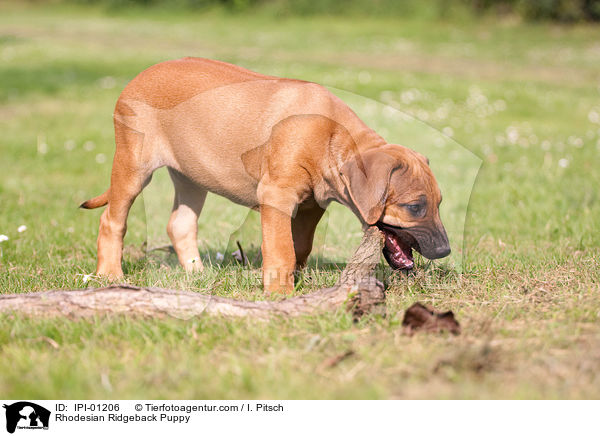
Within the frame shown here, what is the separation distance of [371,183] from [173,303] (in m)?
1.17

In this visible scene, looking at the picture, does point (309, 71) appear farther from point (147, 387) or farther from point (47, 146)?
point (147, 387)

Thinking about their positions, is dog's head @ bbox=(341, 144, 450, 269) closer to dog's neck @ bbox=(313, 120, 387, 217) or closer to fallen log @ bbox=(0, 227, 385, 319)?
dog's neck @ bbox=(313, 120, 387, 217)

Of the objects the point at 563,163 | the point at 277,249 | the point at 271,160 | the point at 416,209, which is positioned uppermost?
the point at 271,160

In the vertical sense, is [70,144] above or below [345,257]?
below

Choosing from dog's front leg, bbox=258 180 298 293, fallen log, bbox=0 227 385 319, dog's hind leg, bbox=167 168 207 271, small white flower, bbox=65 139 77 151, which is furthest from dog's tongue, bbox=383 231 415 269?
small white flower, bbox=65 139 77 151

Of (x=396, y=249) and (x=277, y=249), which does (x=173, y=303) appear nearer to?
(x=277, y=249)

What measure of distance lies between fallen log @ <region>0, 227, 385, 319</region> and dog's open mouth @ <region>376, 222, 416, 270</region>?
1.15ft

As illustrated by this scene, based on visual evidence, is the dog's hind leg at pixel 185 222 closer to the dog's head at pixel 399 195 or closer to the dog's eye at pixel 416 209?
the dog's head at pixel 399 195

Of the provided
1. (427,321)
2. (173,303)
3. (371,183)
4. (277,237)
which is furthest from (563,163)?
(173,303)

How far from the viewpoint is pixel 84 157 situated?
8586 mm

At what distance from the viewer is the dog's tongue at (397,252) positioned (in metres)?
3.79

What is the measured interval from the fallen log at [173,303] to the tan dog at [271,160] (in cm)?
39
